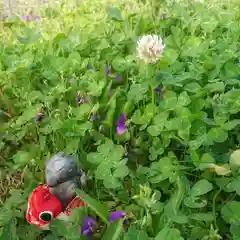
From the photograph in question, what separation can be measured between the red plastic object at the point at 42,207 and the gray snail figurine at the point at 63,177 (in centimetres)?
3

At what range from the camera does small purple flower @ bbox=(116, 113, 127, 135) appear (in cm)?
224

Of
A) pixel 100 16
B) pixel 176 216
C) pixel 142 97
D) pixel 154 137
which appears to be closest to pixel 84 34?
pixel 100 16

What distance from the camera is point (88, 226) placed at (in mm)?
1815

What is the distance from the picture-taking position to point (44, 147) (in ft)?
7.60

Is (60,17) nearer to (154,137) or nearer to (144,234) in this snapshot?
(154,137)

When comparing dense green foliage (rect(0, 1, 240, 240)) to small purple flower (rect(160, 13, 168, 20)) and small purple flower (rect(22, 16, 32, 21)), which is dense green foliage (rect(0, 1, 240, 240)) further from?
small purple flower (rect(22, 16, 32, 21))

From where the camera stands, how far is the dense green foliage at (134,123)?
5.81 ft

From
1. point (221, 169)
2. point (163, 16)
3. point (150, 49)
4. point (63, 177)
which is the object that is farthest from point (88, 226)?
point (163, 16)

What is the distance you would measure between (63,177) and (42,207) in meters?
0.13

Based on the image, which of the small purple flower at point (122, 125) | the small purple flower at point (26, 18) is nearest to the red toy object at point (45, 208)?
the small purple flower at point (122, 125)

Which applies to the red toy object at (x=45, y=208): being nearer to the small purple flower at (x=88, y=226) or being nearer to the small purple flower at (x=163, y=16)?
the small purple flower at (x=88, y=226)

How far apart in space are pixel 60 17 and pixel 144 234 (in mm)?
3101

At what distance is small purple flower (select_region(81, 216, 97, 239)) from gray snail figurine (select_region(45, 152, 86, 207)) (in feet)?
0.51

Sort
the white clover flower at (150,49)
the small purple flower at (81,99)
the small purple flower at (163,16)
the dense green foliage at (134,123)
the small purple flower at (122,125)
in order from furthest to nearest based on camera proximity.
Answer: the small purple flower at (163,16), the small purple flower at (81,99), the small purple flower at (122,125), the white clover flower at (150,49), the dense green foliage at (134,123)
